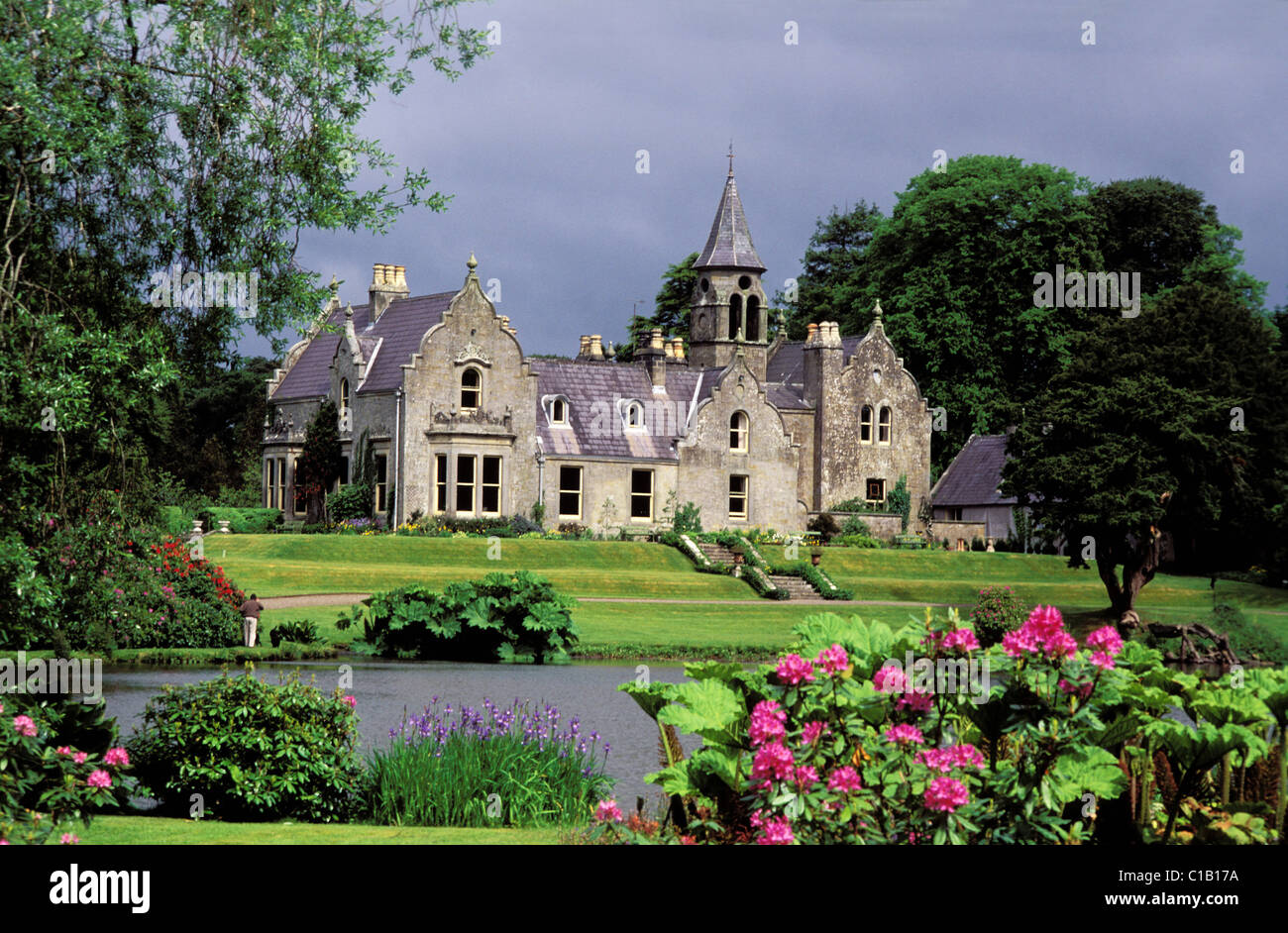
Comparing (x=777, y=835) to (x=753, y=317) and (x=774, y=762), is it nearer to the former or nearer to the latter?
(x=774, y=762)

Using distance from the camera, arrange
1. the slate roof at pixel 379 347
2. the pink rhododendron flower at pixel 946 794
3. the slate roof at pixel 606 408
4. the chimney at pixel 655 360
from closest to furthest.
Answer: the pink rhododendron flower at pixel 946 794
the slate roof at pixel 379 347
the slate roof at pixel 606 408
the chimney at pixel 655 360

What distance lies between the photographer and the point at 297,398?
185 feet

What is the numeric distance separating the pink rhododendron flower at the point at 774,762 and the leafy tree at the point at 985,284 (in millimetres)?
59568

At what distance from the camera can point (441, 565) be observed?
44156 mm

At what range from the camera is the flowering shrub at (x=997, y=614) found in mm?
31484

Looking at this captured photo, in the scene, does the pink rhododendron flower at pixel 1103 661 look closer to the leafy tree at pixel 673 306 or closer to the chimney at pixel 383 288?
the chimney at pixel 383 288

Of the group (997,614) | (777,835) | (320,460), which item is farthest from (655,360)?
(777,835)

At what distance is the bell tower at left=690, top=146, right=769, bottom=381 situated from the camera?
6162 centimetres

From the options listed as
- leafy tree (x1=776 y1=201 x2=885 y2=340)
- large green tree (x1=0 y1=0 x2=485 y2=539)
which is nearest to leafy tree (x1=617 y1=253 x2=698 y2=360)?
A: leafy tree (x1=776 y1=201 x2=885 y2=340)

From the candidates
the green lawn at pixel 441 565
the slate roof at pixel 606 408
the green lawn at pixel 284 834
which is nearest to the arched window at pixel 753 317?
the slate roof at pixel 606 408

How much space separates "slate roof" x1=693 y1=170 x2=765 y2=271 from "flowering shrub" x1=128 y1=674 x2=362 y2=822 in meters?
50.2
